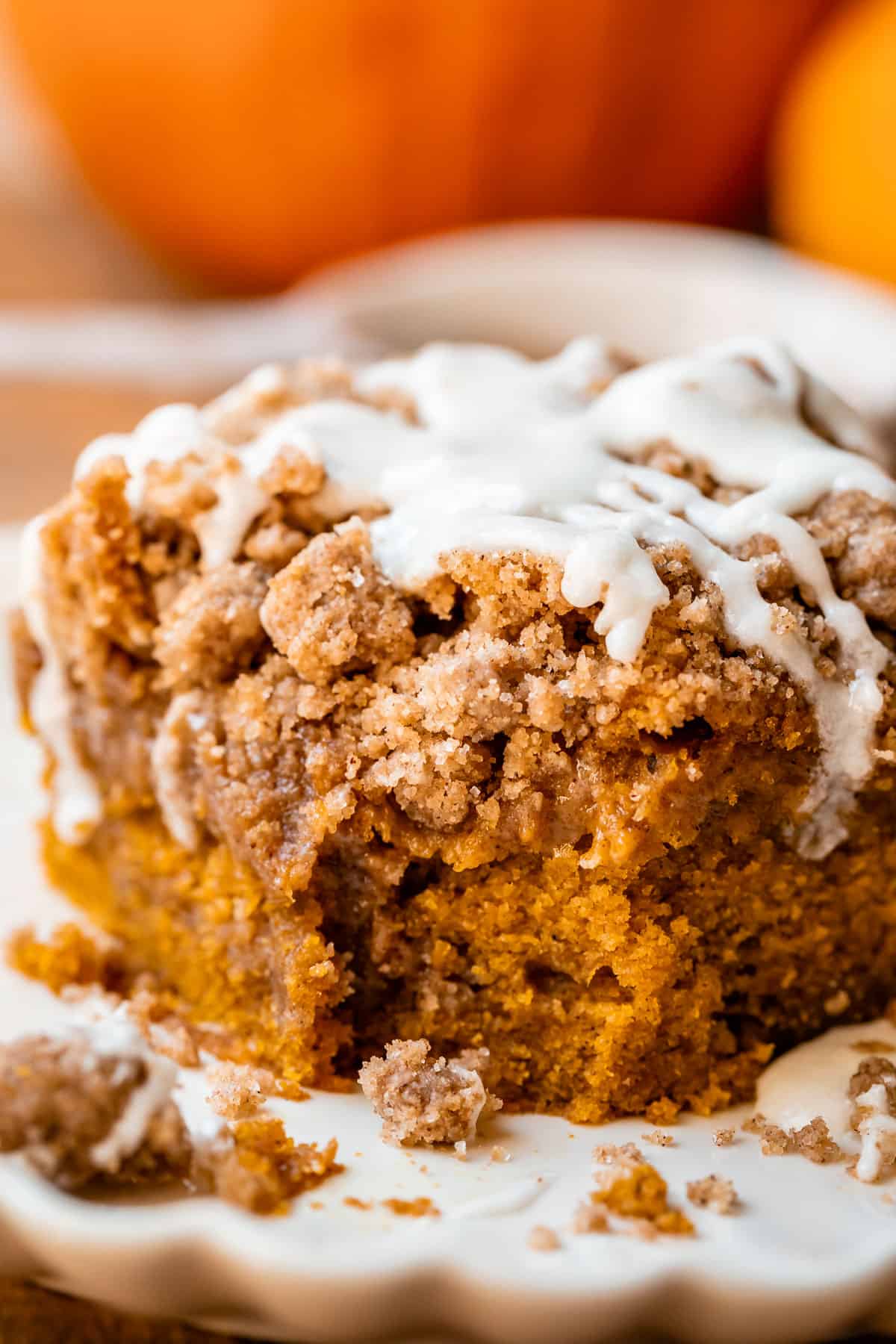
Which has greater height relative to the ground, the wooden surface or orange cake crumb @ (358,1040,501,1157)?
orange cake crumb @ (358,1040,501,1157)

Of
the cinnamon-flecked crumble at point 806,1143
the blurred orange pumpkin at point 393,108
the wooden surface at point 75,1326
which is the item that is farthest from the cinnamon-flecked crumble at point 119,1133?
the blurred orange pumpkin at point 393,108

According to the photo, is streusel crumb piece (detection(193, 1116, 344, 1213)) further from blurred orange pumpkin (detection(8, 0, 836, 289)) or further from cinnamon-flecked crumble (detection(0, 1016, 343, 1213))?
blurred orange pumpkin (detection(8, 0, 836, 289))

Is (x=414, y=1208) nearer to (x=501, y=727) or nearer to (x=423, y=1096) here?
(x=423, y=1096)

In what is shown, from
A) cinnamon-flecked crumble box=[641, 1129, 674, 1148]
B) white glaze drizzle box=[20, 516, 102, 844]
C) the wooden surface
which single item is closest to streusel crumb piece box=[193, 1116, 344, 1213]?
the wooden surface

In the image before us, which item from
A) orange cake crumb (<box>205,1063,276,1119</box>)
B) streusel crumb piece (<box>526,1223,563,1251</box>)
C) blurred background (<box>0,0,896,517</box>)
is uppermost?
blurred background (<box>0,0,896,517</box>)

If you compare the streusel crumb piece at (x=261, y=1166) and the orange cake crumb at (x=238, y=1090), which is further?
the orange cake crumb at (x=238, y=1090)

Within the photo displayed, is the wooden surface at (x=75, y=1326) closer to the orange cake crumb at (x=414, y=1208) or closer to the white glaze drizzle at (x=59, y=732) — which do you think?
the orange cake crumb at (x=414, y=1208)

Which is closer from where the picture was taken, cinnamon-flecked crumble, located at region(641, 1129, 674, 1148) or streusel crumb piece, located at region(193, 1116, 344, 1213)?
streusel crumb piece, located at region(193, 1116, 344, 1213)

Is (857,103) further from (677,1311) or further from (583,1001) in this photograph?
(677,1311)
